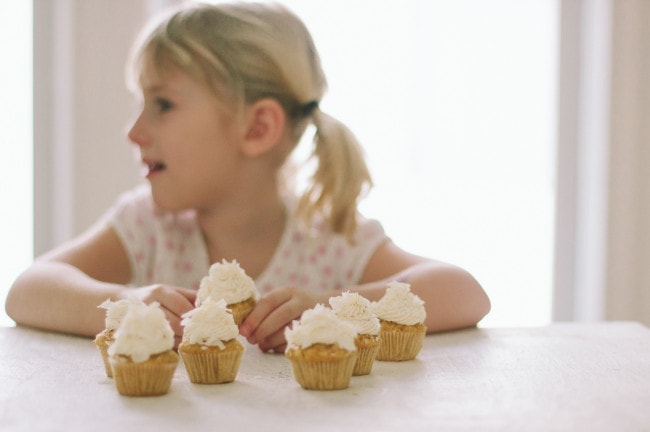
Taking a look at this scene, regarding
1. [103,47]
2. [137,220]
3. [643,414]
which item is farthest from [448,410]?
[103,47]

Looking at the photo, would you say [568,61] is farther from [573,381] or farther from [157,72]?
[573,381]

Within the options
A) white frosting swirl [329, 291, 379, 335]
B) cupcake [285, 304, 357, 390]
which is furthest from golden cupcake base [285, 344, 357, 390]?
white frosting swirl [329, 291, 379, 335]

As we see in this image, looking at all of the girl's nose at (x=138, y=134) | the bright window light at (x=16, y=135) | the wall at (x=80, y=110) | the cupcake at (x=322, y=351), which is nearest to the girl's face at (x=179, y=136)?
the girl's nose at (x=138, y=134)

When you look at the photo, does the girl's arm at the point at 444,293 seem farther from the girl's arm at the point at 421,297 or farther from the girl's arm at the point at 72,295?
the girl's arm at the point at 72,295

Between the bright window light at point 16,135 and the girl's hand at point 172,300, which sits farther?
the bright window light at point 16,135

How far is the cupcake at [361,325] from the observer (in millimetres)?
1076

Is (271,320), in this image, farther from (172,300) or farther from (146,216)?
(146,216)

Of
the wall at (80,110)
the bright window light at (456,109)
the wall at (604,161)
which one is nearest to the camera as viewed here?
the wall at (80,110)

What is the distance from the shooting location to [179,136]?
1.65 meters

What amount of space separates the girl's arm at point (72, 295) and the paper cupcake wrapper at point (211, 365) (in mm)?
158

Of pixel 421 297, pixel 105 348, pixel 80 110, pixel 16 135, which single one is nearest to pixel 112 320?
pixel 105 348

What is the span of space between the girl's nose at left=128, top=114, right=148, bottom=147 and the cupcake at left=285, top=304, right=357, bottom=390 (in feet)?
2.35

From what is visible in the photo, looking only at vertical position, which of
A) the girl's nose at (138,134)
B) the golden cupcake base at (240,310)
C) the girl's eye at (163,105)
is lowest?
the golden cupcake base at (240,310)

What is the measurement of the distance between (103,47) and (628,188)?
170 cm
